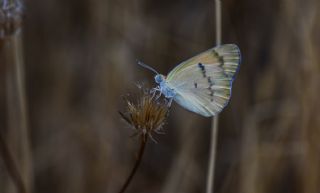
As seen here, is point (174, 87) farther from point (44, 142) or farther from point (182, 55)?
point (44, 142)

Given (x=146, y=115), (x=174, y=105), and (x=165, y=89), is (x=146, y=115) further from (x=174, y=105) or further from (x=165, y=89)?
(x=174, y=105)

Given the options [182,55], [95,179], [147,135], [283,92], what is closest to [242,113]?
[283,92]

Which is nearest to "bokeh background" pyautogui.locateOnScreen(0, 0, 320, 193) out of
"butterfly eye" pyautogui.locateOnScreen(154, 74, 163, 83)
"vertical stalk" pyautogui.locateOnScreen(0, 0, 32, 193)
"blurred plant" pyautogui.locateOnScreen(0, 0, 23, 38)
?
"vertical stalk" pyautogui.locateOnScreen(0, 0, 32, 193)

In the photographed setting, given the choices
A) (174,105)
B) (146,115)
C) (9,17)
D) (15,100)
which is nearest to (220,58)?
(146,115)

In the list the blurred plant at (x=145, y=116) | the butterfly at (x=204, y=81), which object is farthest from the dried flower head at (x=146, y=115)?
the butterfly at (x=204, y=81)

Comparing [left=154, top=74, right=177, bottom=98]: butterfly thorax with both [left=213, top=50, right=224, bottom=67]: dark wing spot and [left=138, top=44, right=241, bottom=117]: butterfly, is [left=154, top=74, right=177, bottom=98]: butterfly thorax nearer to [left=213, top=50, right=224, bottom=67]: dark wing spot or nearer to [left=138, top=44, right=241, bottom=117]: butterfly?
[left=138, top=44, right=241, bottom=117]: butterfly
